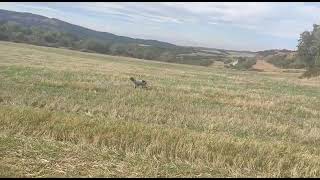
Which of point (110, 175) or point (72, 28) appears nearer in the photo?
point (110, 175)

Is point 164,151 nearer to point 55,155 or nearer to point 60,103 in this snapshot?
point 55,155

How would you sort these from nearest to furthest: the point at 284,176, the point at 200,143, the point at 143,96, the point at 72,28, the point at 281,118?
the point at 284,176, the point at 200,143, the point at 281,118, the point at 143,96, the point at 72,28

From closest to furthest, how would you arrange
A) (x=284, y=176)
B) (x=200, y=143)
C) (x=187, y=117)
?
1. (x=284, y=176)
2. (x=200, y=143)
3. (x=187, y=117)

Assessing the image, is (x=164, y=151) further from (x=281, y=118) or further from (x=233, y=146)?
(x=281, y=118)

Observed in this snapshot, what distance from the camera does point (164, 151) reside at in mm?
8391

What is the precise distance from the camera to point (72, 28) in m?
189

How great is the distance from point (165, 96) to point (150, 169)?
12.6m

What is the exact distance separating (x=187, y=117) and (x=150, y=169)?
720cm

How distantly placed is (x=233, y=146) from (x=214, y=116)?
18.9 ft

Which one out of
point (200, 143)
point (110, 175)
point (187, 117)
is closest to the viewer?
point (110, 175)

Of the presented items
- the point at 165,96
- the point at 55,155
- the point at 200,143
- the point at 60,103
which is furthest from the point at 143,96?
the point at 55,155

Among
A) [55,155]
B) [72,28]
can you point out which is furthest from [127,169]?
[72,28]

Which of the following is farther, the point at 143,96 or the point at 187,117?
the point at 143,96

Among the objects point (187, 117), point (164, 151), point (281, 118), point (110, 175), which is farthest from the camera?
point (281, 118)
